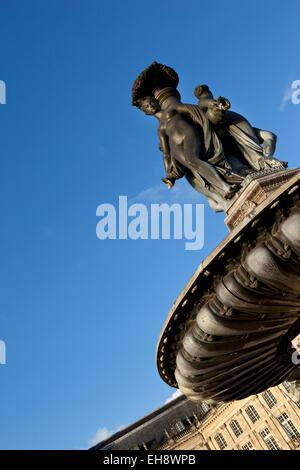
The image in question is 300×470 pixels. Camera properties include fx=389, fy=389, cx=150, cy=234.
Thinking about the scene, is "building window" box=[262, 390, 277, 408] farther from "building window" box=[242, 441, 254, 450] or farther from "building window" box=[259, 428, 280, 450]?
"building window" box=[242, 441, 254, 450]

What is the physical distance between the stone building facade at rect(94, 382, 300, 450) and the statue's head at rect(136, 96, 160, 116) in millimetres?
37592

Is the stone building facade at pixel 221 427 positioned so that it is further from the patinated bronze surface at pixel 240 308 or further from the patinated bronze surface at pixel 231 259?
the patinated bronze surface at pixel 240 308

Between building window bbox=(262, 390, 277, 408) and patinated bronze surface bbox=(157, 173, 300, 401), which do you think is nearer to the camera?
patinated bronze surface bbox=(157, 173, 300, 401)

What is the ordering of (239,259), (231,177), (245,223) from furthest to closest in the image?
(231,177), (239,259), (245,223)

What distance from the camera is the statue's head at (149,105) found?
10531 millimetres

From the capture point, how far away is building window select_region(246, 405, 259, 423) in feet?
158

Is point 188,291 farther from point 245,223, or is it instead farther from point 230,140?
point 230,140

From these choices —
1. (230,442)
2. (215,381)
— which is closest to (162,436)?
→ (230,442)

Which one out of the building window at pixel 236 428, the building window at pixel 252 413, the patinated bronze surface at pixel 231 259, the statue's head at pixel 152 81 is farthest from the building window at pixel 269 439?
the statue's head at pixel 152 81

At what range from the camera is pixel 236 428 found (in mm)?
49781

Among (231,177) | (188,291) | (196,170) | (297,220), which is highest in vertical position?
(196,170)

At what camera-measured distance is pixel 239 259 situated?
609cm

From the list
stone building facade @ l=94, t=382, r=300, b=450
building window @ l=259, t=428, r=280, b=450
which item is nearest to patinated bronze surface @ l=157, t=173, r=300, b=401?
stone building facade @ l=94, t=382, r=300, b=450

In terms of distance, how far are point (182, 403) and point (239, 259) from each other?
200ft
